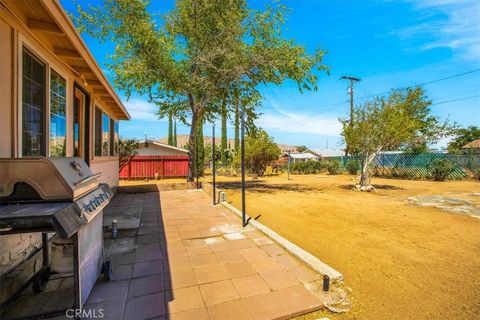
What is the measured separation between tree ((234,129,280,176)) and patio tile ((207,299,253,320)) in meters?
16.3

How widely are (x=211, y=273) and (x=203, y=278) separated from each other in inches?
5.9

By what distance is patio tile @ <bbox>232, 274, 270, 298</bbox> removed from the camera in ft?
8.99

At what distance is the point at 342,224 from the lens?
5707 millimetres

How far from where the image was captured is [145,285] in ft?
9.38

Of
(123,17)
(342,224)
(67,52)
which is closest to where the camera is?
(67,52)

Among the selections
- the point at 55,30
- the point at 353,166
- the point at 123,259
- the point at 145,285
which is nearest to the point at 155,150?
the point at 353,166

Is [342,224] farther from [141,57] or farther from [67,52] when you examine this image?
[141,57]

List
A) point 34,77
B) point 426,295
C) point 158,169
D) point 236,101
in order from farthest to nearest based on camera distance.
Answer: point 158,169 → point 236,101 → point 34,77 → point 426,295

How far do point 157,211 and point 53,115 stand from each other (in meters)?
3.42

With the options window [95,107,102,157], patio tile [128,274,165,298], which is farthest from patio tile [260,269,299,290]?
window [95,107,102,157]

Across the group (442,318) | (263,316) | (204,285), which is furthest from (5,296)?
(442,318)

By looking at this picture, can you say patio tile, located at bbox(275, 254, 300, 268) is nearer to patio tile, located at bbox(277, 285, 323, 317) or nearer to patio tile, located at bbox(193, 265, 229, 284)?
patio tile, located at bbox(277, 285, 323, 317)

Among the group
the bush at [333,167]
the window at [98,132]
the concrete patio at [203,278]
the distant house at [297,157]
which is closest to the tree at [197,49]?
the window at [98,132]

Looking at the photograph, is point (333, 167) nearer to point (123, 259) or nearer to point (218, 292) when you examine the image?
point (123, 259)
